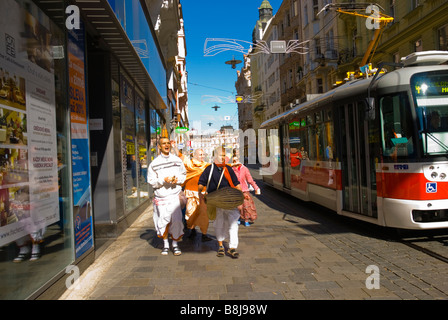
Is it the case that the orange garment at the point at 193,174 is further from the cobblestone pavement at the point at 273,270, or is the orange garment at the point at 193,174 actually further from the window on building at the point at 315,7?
the window on building at the point at 315,7

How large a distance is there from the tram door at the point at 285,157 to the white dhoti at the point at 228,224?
6.65 metres

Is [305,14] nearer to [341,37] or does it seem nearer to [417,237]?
[341,37]

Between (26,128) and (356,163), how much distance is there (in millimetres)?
6026

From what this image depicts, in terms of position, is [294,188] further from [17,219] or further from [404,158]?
[17,219]

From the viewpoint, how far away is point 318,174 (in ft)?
30.4

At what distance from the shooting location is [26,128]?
12.2ft

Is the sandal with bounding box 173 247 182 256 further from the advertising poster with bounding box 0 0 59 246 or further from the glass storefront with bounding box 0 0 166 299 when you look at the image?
the advertising poster with bounding box 0 0 59 246

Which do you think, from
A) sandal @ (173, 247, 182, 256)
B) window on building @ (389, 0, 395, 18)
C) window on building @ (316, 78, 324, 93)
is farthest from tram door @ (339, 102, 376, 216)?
window on building @ (316, 78, 324, 93)

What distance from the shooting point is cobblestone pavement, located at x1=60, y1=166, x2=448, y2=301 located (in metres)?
4.25

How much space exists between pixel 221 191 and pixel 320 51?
29.1 m

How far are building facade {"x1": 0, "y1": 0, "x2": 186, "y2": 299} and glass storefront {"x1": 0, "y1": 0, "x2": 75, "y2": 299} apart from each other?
0.01 meters

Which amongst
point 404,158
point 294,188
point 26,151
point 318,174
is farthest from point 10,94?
point 294,188

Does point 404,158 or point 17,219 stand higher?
point 404,158

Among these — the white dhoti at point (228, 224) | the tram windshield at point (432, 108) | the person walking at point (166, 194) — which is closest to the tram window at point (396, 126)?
the tram windshield at point (432, 108)
